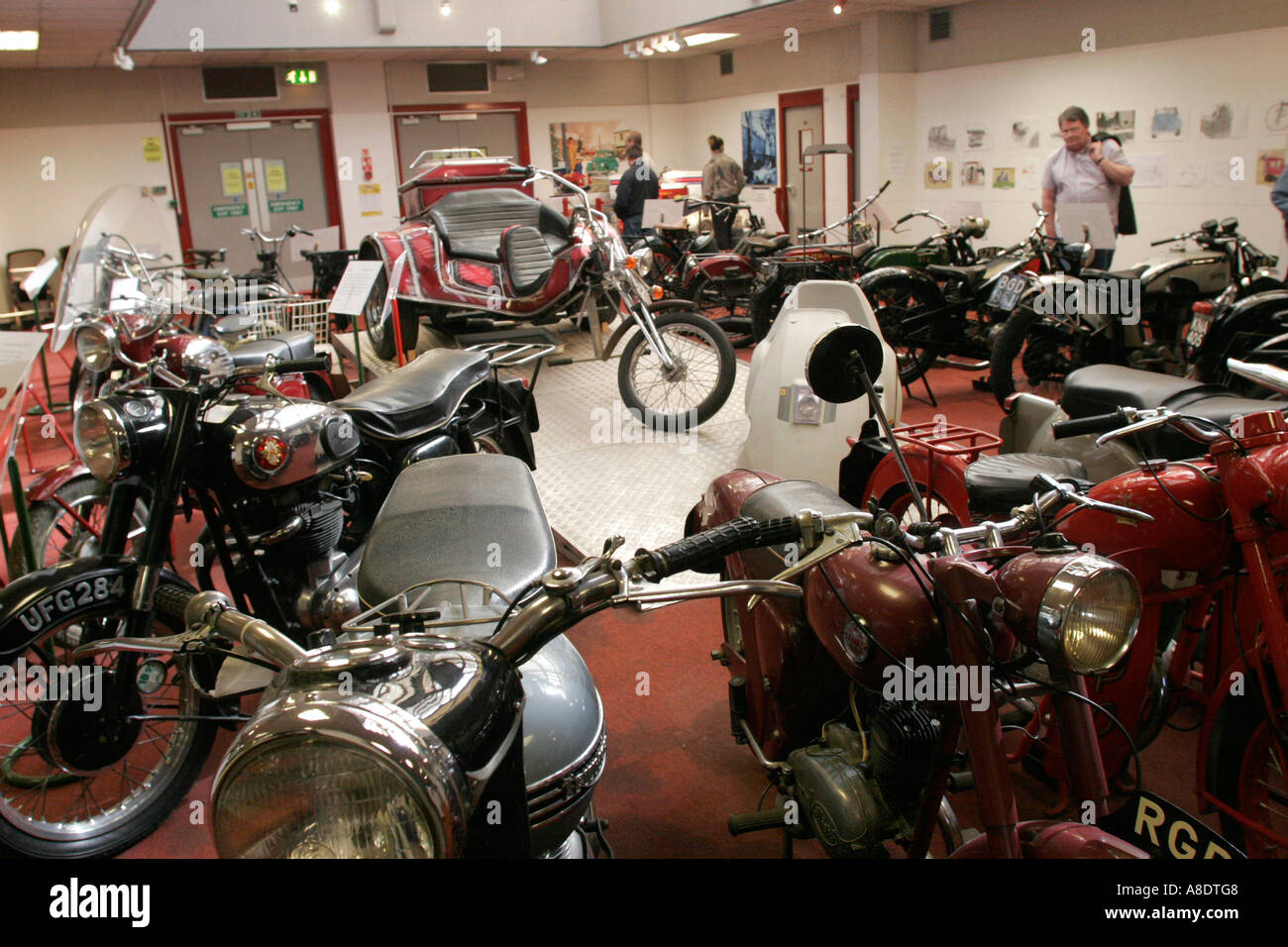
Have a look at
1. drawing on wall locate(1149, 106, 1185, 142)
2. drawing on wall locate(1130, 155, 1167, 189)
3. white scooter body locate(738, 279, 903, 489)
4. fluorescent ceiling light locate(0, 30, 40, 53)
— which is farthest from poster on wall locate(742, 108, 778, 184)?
white scooter body locate(738, 279, 903, 489)

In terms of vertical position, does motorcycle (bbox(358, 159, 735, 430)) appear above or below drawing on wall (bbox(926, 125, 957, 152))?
below

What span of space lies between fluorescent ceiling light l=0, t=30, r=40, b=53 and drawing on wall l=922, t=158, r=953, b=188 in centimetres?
813

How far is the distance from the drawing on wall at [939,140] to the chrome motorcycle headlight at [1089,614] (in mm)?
9568

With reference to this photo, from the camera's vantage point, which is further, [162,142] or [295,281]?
[295,281]

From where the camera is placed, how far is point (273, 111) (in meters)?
11.8

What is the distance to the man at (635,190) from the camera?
9.80 meters

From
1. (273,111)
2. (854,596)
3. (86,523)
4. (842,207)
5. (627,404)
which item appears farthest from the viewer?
(273,111)

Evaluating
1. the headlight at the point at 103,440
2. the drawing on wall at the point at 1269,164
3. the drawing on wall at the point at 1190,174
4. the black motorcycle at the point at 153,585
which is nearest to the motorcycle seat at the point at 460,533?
the black motorcycle at the point at 153,585

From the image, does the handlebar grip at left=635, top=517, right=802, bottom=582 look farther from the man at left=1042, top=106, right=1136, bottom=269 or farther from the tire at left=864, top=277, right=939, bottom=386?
the man at left=1042, top=106, right=1136, bottom=269

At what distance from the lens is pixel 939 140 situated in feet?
32.8

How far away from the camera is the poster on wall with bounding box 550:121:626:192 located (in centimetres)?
1366

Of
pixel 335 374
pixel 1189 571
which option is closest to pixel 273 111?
pixel 335 374

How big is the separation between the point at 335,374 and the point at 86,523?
2.22m
